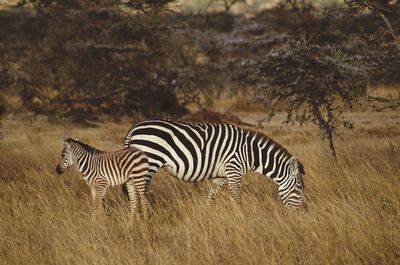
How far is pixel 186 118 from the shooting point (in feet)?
56.5

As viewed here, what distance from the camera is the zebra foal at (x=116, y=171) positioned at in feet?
22.7

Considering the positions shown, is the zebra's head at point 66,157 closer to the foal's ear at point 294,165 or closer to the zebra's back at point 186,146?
the zebra's back at point 186,146

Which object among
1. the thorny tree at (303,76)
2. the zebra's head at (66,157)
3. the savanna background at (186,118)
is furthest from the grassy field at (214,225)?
the thorny tree at (303,76)

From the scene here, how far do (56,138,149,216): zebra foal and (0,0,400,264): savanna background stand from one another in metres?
0.27

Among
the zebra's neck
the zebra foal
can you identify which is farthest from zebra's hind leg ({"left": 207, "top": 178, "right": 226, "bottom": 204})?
the zebra foal

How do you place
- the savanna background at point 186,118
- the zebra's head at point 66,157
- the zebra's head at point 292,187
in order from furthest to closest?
the zebra's head at point 66,157
the zebra's head at point 292,187
the savanna background at point 186,118

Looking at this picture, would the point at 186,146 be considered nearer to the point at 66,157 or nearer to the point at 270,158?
the point at 270,158

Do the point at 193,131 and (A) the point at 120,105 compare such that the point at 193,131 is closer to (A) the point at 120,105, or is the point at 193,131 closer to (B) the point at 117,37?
(A) the point at 120,105

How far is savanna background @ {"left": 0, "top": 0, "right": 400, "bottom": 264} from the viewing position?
17.3 ft

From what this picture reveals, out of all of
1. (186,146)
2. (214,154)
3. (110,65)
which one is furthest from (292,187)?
(110,65)

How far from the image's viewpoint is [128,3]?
66.8 feet

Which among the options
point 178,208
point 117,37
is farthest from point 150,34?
point 178,208

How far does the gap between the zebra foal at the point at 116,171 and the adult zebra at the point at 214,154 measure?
0.65 ft

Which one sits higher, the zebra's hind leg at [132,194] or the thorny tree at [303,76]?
the thorny tree at [303,76]
